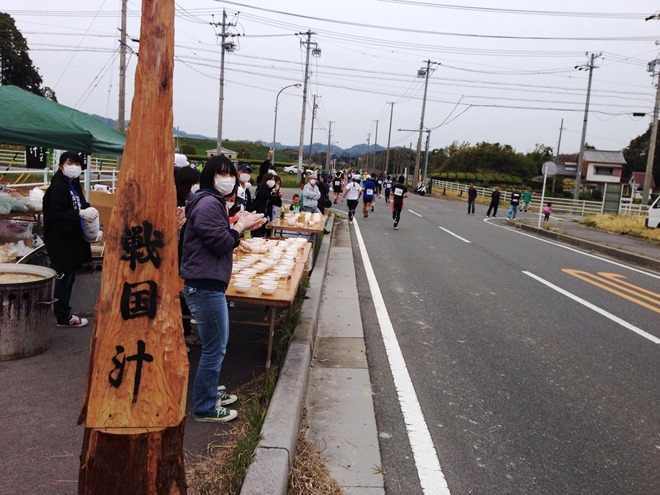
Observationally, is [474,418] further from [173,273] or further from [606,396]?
[173,273]

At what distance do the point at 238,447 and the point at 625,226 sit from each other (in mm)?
22787

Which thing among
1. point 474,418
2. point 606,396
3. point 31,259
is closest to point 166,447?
point 474,418

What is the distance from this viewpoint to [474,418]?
4191 mm

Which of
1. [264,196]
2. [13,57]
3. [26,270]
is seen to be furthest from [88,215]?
[13,57]

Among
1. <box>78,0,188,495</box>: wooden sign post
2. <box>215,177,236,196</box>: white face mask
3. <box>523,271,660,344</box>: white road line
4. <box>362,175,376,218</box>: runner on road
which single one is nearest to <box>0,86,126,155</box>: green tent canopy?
<box>215,177,236,196</box>: white face mask

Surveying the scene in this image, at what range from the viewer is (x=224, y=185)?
3.54 metres

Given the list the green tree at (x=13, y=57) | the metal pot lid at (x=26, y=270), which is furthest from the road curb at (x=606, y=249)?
the green tree at (x=13, y=57)

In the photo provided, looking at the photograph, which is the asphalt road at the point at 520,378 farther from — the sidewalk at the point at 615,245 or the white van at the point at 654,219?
the white van at the point at 654,219

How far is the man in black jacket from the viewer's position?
5168mm

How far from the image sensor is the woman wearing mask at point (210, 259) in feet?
11.1

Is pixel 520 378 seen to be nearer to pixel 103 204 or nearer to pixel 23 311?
pixel 23 311

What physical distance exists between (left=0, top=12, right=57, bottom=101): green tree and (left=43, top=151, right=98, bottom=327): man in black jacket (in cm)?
5227

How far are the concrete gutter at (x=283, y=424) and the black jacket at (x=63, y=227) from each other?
94.6 inches

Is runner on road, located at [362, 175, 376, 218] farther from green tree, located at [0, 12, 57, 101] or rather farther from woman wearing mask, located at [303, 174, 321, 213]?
green tree, located at [0, 12, 57, 101]
